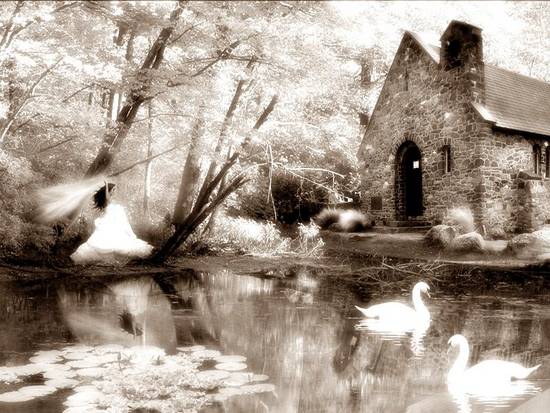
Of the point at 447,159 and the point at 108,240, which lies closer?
the point at 108,240

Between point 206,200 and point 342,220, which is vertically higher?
point 206,200

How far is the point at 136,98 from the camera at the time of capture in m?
11.6

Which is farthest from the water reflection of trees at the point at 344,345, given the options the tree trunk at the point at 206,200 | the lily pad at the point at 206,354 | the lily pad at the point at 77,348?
the tree trunk at the point at 206,200

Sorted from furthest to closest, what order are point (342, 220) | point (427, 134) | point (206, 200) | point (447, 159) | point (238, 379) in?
point (342, 220) → point (427, 134) → point (447, 159) → point (206, 200) → point (238, 379)

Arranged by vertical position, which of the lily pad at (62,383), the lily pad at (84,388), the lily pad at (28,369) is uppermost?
the lily pad at (28,369)

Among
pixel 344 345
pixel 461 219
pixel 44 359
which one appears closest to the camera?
pixel 44 359

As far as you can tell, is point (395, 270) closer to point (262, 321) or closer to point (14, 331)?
point (262, 321)

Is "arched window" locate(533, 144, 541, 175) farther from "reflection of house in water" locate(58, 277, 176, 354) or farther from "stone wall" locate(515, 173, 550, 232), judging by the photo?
"reflection of house in water" locate(58, 277, 176, 354)

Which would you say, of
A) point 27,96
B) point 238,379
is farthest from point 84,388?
point 27,96

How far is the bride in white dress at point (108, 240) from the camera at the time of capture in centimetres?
1276

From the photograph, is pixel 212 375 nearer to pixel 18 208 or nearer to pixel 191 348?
pixel 191 348

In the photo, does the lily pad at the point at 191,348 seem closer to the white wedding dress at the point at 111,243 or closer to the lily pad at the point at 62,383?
the lily pad at the point at 62,383

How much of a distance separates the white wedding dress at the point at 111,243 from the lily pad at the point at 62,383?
8.18 metres

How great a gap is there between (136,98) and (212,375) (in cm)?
805
